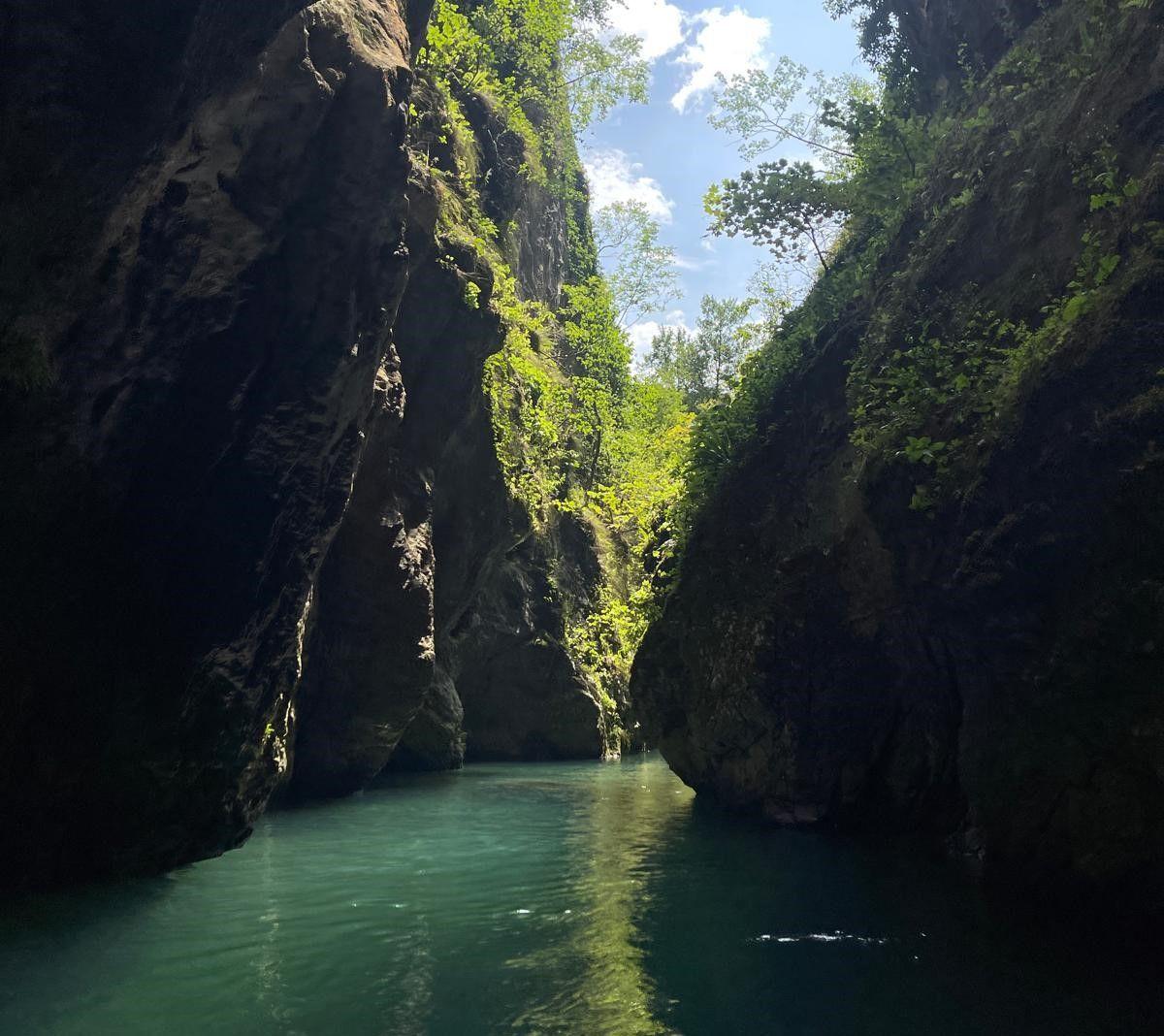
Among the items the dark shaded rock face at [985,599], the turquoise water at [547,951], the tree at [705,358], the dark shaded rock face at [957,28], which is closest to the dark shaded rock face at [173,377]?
the turquoise water at [547,951]

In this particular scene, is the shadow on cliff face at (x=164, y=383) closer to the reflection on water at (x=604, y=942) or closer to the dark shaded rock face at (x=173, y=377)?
the dark shaded rock face at (x=173, y=377)

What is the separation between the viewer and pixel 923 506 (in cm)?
844

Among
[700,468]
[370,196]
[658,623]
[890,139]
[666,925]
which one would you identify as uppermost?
[890,139]

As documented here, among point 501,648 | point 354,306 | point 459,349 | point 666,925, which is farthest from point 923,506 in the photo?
point 501,648

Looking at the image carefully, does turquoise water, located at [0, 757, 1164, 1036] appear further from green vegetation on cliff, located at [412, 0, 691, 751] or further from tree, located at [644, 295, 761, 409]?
tree, located at [644, 295, 761, 409]

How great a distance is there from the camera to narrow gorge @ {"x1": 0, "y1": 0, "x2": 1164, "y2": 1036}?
635 centimetres

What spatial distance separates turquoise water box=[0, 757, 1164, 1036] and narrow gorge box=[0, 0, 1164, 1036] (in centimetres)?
5

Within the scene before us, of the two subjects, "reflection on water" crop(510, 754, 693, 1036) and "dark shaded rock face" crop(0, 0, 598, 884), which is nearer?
"reflection on water" crop(510, 754, 693, 1036)

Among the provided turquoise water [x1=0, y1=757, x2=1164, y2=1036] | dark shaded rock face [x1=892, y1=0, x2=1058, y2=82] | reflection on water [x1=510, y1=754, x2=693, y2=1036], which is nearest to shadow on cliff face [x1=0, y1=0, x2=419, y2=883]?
turquoise water [x1=0, y1=757, x2=1164, y2=1036]

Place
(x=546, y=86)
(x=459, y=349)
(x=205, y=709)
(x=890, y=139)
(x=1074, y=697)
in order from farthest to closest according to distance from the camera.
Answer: (x=546, y=86) < (x=459, y=349) < (x=890, y=139) < (x=205, y=709) < (x=1074, y=697)

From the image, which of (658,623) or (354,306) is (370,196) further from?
(658,623)

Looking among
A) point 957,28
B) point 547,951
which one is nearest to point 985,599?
point 547,951

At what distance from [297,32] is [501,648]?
663 inches

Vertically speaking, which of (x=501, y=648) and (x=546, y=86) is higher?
(x=546, y=86)
